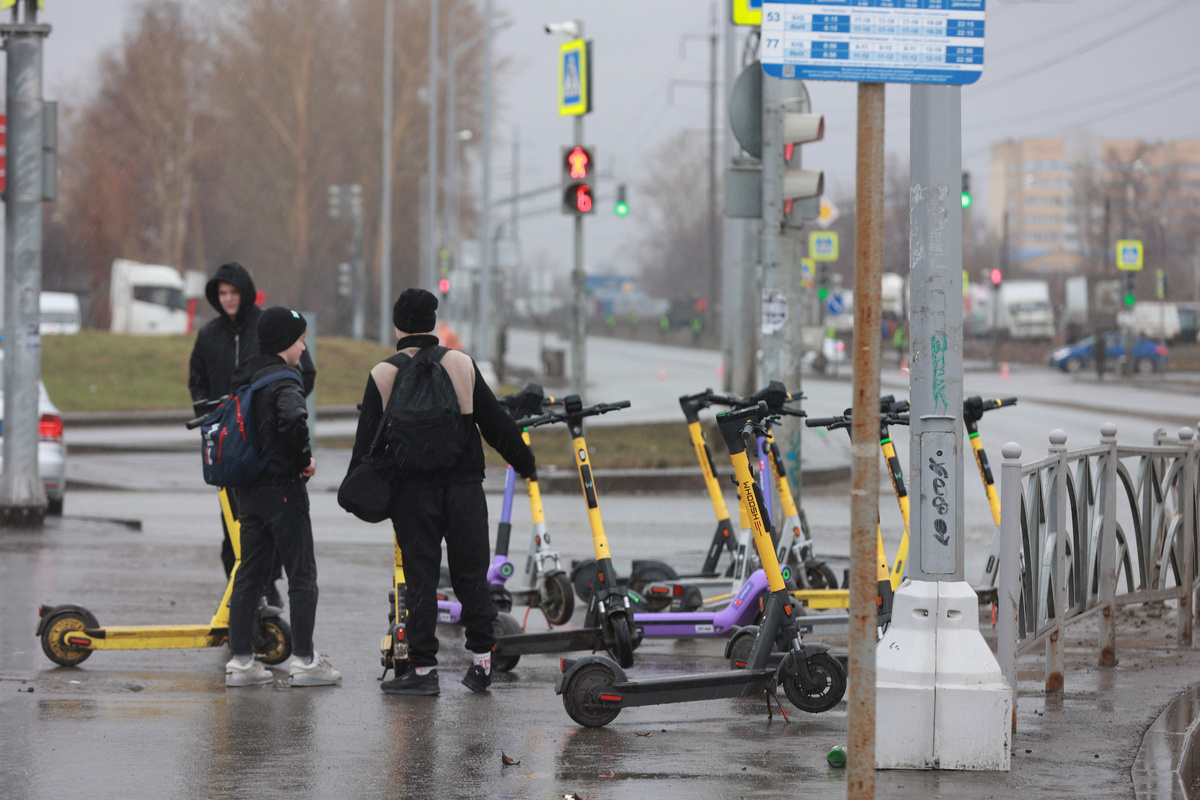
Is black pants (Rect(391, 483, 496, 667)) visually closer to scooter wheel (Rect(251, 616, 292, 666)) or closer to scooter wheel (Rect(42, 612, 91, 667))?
scooter wheel (Rect(251, 616, 292, 666))

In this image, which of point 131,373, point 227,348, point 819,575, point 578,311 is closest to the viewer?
point 227,348

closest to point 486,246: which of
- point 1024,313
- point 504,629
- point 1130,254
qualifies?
point 1130,254

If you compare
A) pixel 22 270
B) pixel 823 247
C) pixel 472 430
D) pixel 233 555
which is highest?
pixel 823 247

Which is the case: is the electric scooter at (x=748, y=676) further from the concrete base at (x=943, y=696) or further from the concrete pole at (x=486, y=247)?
the concrete pole at (x=486, y=247)

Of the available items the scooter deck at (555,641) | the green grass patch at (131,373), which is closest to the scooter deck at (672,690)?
the scooter deck at (555,641)

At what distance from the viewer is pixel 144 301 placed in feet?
178

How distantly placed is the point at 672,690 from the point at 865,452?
233cm

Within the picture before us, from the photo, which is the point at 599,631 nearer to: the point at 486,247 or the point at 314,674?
the point at 314,674

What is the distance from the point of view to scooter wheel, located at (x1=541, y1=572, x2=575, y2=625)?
849cm

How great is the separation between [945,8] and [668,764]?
2.87 m

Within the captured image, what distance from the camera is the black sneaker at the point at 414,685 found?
6.61 m

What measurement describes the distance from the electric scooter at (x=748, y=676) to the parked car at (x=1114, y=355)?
44.0 meters

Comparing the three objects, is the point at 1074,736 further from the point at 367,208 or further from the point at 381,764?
the point at 367,208

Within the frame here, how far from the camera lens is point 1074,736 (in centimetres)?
578
